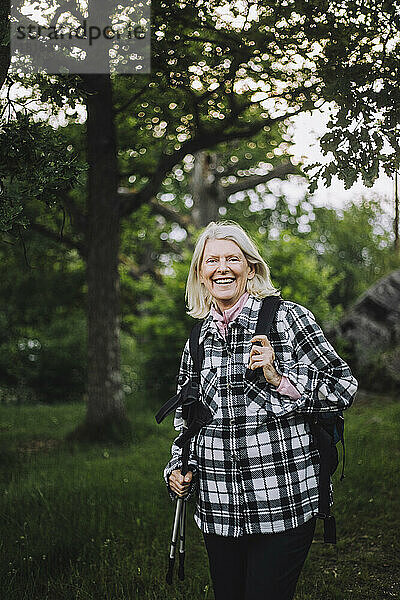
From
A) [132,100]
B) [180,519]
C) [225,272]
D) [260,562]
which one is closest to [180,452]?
[180,519]

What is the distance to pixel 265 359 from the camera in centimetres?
232

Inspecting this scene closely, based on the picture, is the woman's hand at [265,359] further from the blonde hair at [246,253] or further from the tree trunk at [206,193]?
the tree trunk at [206,193]

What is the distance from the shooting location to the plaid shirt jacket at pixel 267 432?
2344 mm

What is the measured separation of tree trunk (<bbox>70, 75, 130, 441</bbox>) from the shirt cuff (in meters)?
5.40

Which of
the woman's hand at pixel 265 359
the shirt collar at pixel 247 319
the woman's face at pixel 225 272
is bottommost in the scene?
the woman's hand at pixel 265 359

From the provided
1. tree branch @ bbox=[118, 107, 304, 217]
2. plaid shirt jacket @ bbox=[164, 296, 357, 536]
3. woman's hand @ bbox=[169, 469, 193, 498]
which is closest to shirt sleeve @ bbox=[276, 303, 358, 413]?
plaid shirt jacket @ bbox=[164, 296, 357, 536]

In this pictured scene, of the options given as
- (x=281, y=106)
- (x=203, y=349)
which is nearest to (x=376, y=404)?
(x=281, y=106)

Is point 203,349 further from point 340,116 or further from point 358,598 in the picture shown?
point 358,598

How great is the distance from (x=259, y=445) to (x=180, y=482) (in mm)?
372

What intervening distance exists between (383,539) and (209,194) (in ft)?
39.9

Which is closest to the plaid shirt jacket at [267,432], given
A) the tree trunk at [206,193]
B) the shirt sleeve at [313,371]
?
the shirt sleeve at [313,371]

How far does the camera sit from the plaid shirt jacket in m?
2.34

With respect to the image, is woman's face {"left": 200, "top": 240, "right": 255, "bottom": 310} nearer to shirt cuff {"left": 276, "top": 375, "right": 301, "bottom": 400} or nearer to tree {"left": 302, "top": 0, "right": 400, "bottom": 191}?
shirt cuff {"left": 276, "top": 375, "right": 301, "bottom": 400}

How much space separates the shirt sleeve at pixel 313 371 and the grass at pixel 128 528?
6.74 ft
